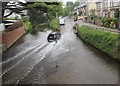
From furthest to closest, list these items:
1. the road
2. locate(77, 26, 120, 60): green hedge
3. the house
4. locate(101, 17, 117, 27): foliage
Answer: the house
locate(101, 17, 117, 27): foliage
locate(77, 26, 120, 60): green hedge
the road

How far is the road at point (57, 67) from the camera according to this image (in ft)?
54.6

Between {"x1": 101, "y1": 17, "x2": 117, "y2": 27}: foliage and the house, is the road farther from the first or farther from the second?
the house

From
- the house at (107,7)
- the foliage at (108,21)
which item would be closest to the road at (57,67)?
the foliage at (108,21)

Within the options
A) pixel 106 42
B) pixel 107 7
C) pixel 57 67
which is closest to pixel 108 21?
pixel 107 7

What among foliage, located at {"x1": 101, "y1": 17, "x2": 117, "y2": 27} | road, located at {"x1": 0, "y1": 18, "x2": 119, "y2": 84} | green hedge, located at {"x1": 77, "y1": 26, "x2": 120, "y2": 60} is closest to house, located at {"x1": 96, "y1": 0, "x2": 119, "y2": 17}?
foliage, located at {"x1": 101, "y1": 17, "x2": 117, "y2": 27}

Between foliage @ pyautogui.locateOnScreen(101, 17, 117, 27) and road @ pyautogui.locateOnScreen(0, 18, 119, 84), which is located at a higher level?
foliage @ pyautogui.locateOnScreen(101, 17, 117, 27)

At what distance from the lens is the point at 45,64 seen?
71.2 feet

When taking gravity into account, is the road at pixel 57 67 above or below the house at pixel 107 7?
below

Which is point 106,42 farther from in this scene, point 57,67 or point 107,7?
point 107,7

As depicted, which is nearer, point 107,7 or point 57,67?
point 57,67

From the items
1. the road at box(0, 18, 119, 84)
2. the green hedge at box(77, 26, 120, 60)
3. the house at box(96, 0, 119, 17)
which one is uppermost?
the house at box(96, 0, 119, 17)

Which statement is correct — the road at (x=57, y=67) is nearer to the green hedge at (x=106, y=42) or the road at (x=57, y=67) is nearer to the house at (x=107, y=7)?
the green hedge at (x=106, y=42)

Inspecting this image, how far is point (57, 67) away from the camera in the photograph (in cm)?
2031

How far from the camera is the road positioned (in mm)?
16639
